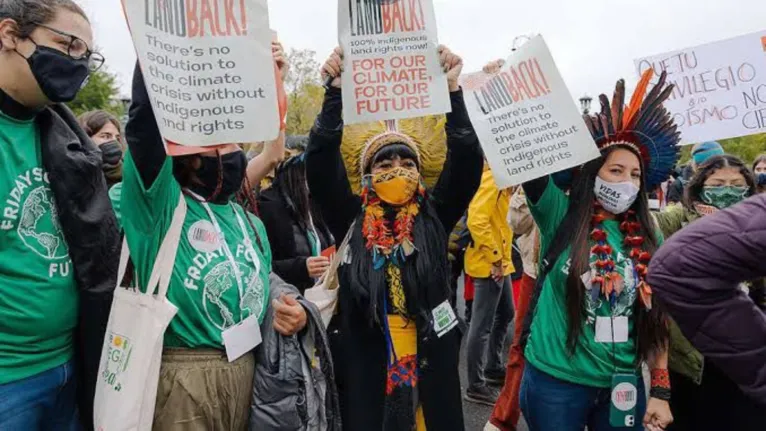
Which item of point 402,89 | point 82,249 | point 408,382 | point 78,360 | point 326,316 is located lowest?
point 408,382

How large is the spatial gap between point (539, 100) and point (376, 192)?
2.71 feet

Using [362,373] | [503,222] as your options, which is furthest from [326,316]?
[503,222]

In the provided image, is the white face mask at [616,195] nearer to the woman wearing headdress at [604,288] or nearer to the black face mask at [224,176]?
the woman wearing headdress at [604,288]

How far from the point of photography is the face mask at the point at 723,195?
10.3 feet

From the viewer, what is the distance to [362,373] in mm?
2625

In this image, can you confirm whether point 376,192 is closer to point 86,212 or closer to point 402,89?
point 402,89

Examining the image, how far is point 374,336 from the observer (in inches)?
105

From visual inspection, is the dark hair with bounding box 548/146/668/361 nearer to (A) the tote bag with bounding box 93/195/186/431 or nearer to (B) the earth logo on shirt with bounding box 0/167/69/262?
(A) the tote bag with bounding box 93/195/186/431

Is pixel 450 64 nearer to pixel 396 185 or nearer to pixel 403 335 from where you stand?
pixel 396 185

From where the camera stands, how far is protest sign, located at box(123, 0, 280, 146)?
1.75m

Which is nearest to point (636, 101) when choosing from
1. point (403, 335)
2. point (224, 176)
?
point (403, 335)

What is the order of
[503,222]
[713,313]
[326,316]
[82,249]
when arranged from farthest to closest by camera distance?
→ [503,222]
[326,316]
[82,249]
[713,313]

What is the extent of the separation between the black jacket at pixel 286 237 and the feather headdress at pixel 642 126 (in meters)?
1.74

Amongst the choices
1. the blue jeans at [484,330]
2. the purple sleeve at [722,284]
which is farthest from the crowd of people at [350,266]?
the blue jeans at [484,330]
